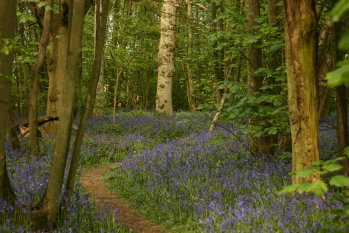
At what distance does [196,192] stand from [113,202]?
1825mm

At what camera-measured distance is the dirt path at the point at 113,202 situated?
6305mm

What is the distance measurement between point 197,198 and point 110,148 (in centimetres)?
682

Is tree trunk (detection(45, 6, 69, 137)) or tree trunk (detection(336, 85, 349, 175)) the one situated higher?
tree trunk (detection(45, 6, 69, 137))

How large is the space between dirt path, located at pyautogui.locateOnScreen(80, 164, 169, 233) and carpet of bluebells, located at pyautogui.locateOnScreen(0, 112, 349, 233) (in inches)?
7.1

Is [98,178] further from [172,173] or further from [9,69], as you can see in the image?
[9,69]

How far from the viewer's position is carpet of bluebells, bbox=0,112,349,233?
16.1ft

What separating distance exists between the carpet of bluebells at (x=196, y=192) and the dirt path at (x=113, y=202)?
0.18 m

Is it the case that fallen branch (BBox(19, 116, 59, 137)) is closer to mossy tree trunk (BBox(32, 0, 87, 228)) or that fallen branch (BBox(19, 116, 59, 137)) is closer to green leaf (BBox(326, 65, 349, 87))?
mossy tree trunk (BBox(32, 0, 87, 228))

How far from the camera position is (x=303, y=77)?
15.8 ft

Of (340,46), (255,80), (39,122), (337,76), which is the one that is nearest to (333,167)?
Answer: (337,76)

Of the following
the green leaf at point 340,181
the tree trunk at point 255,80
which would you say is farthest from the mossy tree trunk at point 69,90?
the tree trunk at point 255,80

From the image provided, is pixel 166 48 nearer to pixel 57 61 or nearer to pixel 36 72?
pixel 57 61

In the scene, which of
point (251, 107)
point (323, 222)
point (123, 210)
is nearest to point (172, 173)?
point (123, 210)

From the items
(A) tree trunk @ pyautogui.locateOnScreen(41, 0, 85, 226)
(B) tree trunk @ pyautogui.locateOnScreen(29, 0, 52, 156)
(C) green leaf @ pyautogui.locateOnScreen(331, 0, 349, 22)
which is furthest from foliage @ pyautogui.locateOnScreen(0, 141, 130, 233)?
(C) green leaf @ pyautogui.locateOnScreen(331, 0, 349, 22)
